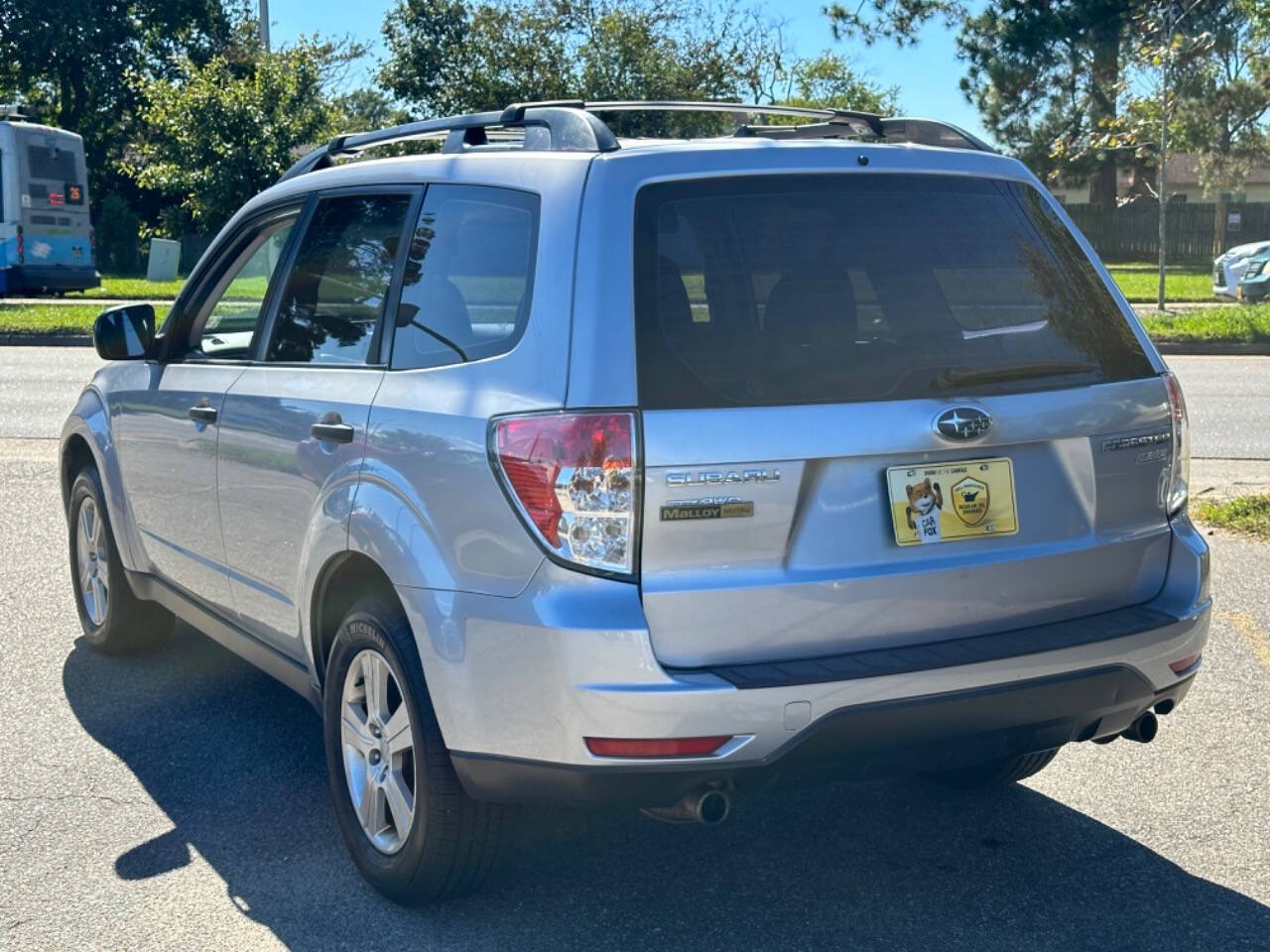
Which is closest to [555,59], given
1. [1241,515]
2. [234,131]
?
[234,131]

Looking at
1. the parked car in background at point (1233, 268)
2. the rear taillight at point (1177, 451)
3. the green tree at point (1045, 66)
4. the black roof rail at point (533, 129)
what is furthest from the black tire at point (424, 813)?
the green tree at point (1045, 66)

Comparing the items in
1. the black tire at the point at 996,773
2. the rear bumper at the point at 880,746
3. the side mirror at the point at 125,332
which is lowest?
the black tire at the point at 996,773

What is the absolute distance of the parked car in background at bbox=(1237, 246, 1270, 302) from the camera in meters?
24.8

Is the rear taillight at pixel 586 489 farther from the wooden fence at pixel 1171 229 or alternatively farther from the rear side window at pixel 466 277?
the wooden fence at pixel 1171 229

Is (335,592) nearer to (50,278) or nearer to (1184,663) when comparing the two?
(1184,663)

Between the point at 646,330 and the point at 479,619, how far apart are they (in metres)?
0.72

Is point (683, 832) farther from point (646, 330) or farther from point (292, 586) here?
point (646, 330)

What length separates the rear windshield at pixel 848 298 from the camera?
3.43m

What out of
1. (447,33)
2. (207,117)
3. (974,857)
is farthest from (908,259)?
(447,33)

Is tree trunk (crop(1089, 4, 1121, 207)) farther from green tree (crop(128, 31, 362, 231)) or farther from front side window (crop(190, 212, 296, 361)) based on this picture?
front side window (crop(190, 212, 296, 361))

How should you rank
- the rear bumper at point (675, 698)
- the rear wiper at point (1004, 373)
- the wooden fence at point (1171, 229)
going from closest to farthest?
1. the rear bumper at point (675, 698)
2. the rear wiper at point (1004, 373)
3. the wooden fence at point (1171, 229)

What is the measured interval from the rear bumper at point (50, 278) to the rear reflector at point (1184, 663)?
29722 mm

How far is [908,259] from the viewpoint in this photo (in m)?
3.72

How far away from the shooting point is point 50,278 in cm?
3092
